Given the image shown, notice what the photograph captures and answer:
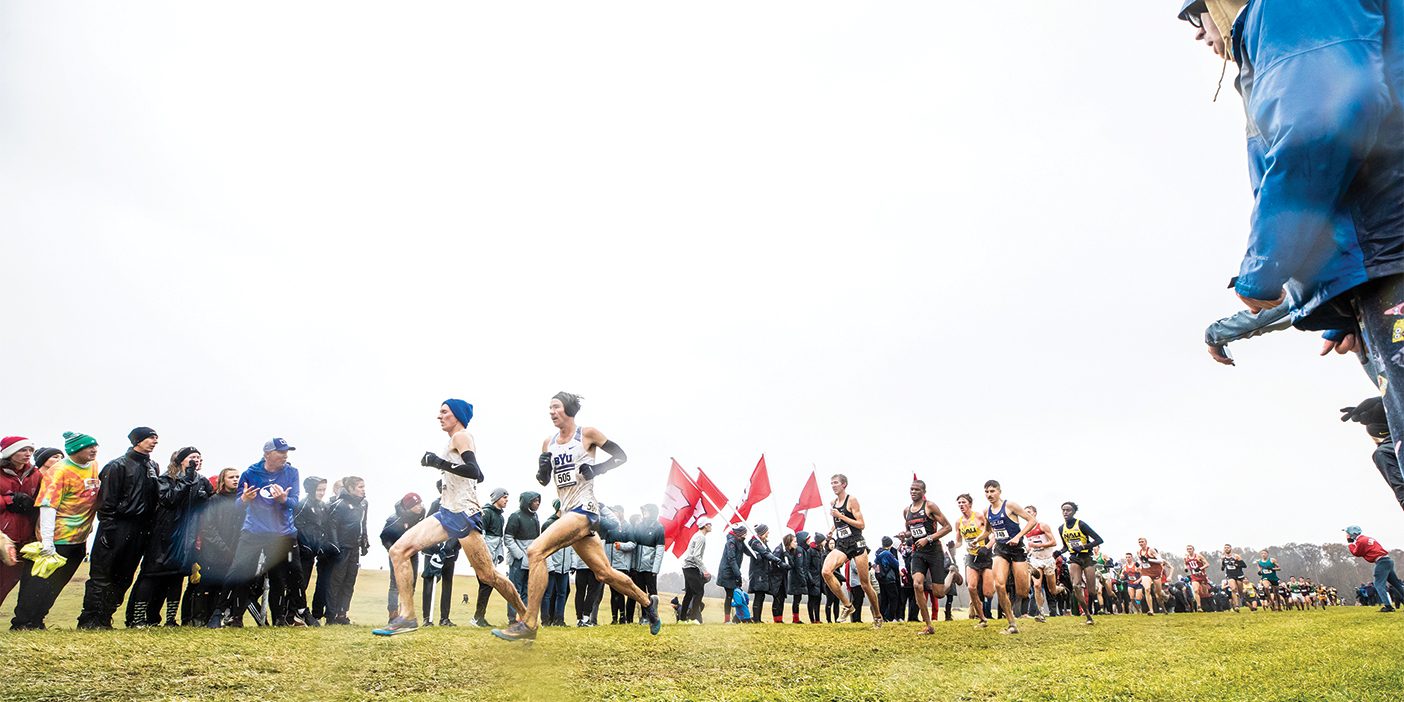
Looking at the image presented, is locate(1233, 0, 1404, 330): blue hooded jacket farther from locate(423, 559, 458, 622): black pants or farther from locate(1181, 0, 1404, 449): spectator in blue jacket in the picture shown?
locate(423, 559, 458, 622): black pants

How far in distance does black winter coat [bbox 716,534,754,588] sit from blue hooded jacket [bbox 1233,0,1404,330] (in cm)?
1760

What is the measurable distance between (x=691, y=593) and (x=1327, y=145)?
1751 cm

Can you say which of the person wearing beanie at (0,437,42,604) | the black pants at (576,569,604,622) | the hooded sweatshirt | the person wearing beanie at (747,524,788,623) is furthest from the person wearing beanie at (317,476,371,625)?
the person wearing beanie at (747,524,788,623)

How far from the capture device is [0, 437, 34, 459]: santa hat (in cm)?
934

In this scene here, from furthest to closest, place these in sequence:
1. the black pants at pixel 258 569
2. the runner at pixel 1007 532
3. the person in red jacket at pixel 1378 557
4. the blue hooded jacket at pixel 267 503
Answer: the person in red jacket at pixel 1378 557 → the runner at pixel 1007 532 → the blue hooded jacket at pixel 267 503 → the black pants at pixel 258 569

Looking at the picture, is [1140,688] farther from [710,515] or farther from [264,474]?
[710,515]

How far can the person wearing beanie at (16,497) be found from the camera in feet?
29.2

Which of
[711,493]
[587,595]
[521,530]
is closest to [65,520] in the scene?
[521,530]

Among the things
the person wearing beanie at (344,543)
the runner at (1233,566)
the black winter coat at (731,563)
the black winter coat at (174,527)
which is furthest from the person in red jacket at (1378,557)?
the black winter coat at (174,527)

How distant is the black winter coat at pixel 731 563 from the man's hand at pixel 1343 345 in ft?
56.5

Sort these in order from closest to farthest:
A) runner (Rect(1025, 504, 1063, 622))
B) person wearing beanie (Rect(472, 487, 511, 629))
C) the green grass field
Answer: the green grass field
person wearing beanie (Rect(472, 487, 511, 629))
runner (Rect(1025, 504, 1063, 622))

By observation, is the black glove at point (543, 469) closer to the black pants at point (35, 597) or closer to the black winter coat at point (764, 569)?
the black pants at point (35, 597)

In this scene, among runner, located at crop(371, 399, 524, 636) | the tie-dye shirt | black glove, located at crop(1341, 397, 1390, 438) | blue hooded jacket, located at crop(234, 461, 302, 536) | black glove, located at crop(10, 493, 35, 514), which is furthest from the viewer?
blue hooded jacket, located at crop(234, 461, 302, 536)

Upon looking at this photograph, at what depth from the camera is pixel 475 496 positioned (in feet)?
28.8
